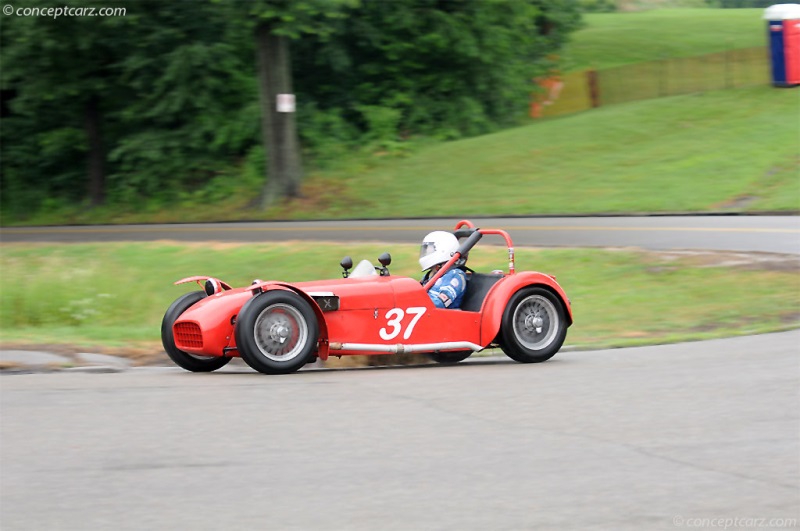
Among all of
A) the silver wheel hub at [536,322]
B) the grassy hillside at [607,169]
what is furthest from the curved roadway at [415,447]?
the grassy hillside at [607,169]

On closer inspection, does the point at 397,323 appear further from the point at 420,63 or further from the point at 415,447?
the point at 420,63

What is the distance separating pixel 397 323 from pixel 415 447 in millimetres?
3074

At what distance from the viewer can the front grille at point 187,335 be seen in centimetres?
888

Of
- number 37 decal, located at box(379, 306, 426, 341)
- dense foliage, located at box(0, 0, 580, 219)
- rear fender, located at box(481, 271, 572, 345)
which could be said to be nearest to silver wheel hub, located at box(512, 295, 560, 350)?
rear fender, located at box(481, 271, 572, 345)

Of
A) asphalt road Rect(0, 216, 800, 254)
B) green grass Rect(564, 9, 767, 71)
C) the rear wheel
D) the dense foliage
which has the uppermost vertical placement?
green grass Rect(564, 9, 767, 71)

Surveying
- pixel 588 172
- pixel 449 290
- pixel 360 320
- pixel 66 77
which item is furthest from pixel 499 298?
pixel 66 77

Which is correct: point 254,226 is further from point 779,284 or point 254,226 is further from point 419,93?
point 779,284

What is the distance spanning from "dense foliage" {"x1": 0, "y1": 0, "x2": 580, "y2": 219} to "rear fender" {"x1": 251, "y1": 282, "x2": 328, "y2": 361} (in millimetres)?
23561

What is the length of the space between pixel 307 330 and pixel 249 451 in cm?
275

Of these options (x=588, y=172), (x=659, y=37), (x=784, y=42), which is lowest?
(x=588, y=172)

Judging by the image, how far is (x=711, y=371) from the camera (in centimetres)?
855

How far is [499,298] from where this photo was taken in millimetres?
9664

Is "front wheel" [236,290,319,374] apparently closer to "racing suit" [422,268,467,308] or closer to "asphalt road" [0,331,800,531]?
"asphalt road" [0,331,800,531]

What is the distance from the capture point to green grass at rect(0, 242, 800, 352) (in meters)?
12.0
